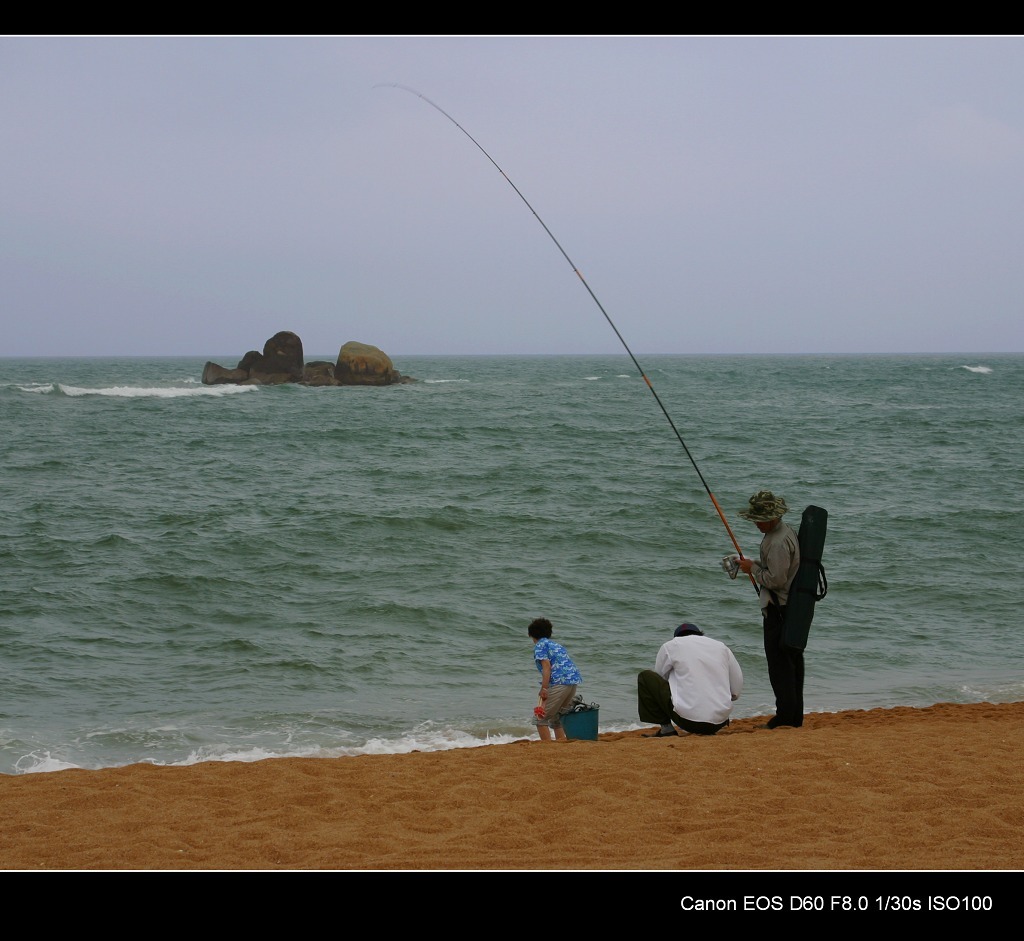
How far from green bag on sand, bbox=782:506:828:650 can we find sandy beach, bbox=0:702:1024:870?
630mm

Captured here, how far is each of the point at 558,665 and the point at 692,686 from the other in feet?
2.91

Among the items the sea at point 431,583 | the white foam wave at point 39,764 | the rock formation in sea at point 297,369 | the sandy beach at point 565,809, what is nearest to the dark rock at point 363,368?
the rock formation in sea at point 297,369

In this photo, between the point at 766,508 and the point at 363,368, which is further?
the point at 363,368

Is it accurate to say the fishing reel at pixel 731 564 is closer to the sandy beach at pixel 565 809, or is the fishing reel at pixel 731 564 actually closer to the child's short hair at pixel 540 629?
the sandy beach at pixel 565 809

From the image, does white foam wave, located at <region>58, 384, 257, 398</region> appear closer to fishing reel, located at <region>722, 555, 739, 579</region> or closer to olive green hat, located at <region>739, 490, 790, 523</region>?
fishing reel, located at <region>722, 555, 739, 579</region>

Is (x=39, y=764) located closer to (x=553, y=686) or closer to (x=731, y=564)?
(x=553, y=686)

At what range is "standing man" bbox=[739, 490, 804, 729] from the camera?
6.29 m

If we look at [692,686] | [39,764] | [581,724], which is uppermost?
[692,686]

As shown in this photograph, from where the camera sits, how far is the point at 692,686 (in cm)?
630

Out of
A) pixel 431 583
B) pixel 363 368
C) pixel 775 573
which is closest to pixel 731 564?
pixel 775 573

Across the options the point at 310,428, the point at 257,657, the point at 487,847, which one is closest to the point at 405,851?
the point at 487,847

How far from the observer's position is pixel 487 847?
407 cm

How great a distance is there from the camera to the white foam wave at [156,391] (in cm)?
5181

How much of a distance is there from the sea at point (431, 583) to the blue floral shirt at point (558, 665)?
132 centimetres
